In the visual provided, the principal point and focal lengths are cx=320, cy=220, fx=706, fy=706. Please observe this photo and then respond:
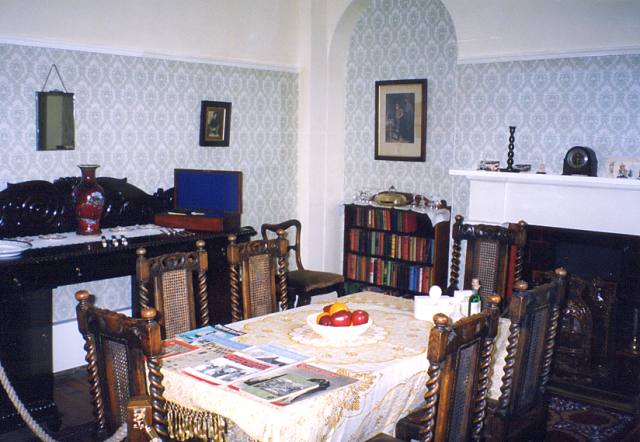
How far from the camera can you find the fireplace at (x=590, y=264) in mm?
4656

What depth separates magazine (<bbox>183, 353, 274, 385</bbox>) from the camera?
8.25 ft

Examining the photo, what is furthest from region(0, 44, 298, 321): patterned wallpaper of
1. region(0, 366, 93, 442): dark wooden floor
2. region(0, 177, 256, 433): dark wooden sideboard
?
region(0, 366, 93, 442): dark wooden floor

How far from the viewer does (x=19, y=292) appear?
380 cm

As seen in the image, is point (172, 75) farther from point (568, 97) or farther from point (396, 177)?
point (568, 97)

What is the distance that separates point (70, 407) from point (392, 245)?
10.6ft

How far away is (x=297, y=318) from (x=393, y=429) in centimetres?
67

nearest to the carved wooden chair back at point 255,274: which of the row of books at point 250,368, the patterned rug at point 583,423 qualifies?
the row of books at point 250,368

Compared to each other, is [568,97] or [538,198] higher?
[568,97]

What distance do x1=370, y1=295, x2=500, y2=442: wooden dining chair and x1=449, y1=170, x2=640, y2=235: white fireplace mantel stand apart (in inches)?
105

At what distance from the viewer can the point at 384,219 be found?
6.47m

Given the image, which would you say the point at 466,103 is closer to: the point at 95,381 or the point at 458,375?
the point at 458,375

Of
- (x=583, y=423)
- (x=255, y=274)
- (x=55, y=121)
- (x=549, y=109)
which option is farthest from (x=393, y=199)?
(x=55, y=121)

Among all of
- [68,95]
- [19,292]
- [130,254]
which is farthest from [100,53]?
[19,292]

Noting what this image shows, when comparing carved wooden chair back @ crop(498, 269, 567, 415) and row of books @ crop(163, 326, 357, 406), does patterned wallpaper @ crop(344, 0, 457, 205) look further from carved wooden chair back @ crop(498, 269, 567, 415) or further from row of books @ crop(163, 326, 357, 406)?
row of books @ crop(163, 326, 357, 406)
